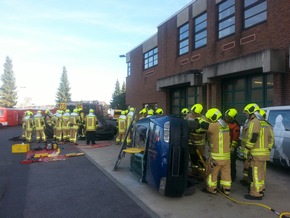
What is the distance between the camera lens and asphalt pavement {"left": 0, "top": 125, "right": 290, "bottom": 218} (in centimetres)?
530

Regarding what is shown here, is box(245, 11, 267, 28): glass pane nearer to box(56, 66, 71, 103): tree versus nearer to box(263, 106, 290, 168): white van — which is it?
box(263, 106, 290, 168): white van

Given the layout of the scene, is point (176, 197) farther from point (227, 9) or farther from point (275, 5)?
point (227, 9)

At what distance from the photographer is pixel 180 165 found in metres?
5.82

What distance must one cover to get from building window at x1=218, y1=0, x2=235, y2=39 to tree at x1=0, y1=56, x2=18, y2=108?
68.4 metres

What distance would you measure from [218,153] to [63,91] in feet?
298

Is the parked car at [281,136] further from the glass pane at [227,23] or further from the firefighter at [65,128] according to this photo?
the firefighter at [65,128]

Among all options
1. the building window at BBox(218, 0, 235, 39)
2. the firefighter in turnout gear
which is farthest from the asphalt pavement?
the building window at BBox(218, 0, 235, 39)

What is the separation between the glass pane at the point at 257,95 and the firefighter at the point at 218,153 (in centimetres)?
760

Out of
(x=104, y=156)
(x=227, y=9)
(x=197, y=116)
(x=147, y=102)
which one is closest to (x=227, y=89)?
(x=227, y=9)

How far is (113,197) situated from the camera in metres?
6.16

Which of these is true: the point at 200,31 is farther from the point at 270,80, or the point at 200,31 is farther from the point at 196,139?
the point at 196,139

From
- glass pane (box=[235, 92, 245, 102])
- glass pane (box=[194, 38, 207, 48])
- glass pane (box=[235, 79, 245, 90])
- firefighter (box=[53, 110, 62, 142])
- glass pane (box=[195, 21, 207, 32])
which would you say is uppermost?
glass pane (box=[195, 21, 207, 32])

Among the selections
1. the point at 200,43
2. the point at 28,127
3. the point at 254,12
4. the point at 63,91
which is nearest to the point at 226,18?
the point at 254,12

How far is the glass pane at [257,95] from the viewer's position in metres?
13.2
